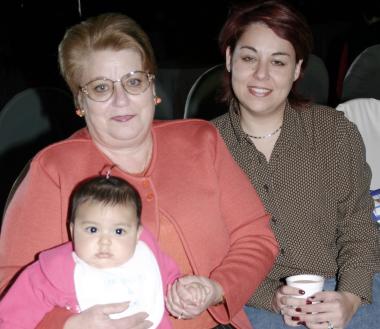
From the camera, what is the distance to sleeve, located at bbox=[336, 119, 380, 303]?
2.27 meters

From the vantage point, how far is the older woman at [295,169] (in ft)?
7.40

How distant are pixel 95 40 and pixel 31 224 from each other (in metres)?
0.61

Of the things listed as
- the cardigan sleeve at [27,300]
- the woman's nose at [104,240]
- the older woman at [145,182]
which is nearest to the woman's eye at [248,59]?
the older woman at [145,182]

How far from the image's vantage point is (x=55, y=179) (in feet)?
6.17

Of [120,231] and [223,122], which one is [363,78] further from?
[120,231]

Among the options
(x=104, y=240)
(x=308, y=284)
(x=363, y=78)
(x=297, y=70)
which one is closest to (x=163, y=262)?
(x=104, y=240)

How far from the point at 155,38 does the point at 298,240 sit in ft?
19.3

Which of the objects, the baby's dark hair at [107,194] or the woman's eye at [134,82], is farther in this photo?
the woman's eye at [134,82]

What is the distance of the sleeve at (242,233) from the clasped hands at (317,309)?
0.14 metres

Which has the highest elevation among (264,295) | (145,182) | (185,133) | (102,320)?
(185,133)

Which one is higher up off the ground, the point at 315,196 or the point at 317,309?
the point at 315,196

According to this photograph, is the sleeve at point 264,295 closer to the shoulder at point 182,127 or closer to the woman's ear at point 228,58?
the shoulder at point 182,127

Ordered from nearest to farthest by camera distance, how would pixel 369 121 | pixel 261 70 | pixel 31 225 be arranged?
1. pixel 31 225
2. pixel 261 70
3. pixel 369 121

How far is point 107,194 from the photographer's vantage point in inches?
65.4
